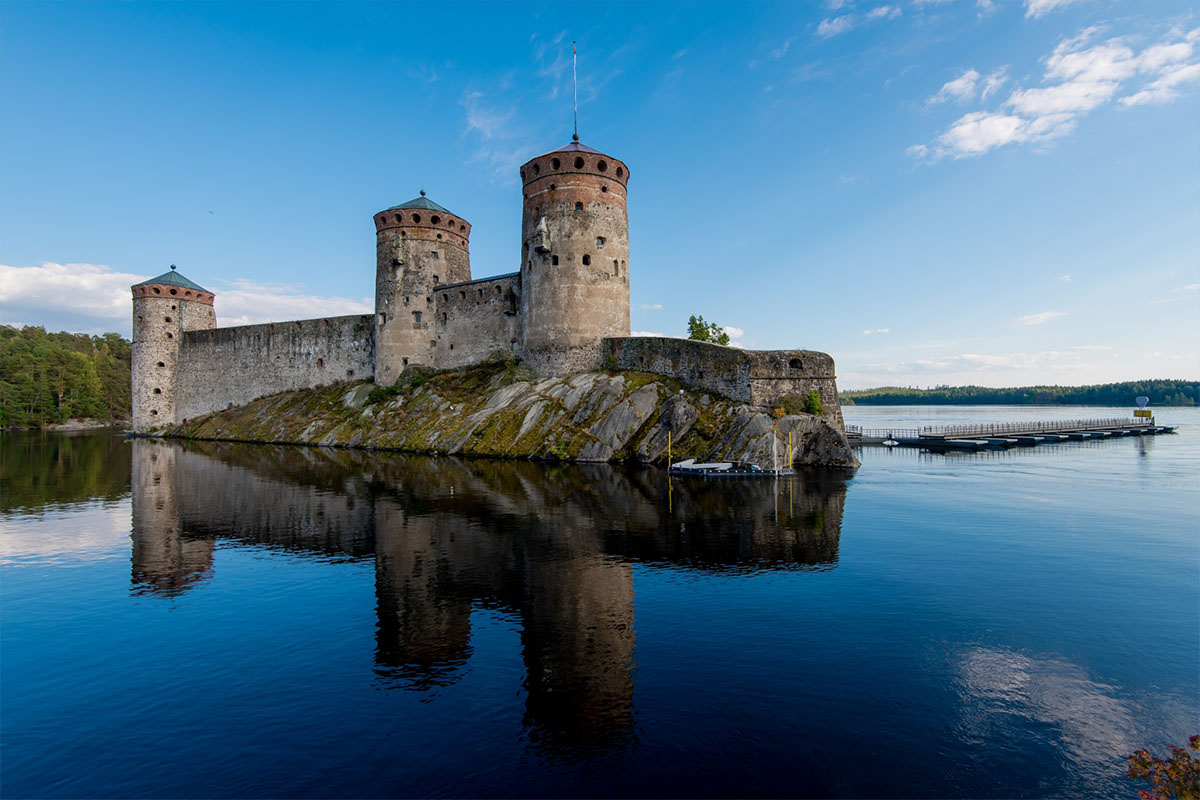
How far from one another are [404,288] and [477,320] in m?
8.96

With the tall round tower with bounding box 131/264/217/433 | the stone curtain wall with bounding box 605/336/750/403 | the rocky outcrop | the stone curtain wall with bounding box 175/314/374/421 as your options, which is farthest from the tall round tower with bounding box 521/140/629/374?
the tall round tower with bounding box 131/264/217/433

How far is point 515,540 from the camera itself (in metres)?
20.9

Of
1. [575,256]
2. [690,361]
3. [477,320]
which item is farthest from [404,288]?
[690,361]

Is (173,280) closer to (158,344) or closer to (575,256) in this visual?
(158,344)

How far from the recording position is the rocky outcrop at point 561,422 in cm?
4128

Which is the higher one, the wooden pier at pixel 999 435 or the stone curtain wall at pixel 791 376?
the stone curtain wall at pixel 791 376

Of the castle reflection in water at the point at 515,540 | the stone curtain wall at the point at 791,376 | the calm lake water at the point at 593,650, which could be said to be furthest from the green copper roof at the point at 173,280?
the stone curtain wall at the point at 791,376

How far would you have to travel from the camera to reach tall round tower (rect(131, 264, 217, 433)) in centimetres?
7331

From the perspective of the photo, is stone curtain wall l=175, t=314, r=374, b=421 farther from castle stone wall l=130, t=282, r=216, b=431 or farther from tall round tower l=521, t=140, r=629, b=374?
tall round tower l=521, t=140, r=629, b=374

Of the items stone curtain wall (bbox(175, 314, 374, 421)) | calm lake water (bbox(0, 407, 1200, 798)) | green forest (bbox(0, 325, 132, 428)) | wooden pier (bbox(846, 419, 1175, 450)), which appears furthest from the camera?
green forest (bbox(0, 325, 132, 428))

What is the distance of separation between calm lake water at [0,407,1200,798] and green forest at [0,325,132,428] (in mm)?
100884

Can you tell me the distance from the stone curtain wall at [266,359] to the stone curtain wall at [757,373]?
125ft

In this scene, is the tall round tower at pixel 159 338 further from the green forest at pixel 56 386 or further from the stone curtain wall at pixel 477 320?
the green forest at pixel 56 386

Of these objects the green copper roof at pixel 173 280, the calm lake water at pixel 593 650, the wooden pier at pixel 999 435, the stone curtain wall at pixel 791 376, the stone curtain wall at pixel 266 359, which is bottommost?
the calm lake water at pixel 593 650
